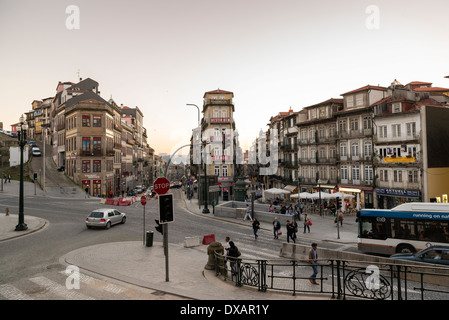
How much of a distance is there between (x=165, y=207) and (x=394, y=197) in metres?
34.3

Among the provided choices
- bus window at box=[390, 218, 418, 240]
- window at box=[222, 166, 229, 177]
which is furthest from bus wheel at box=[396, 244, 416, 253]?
window at box=[222, 166, 229, 177]

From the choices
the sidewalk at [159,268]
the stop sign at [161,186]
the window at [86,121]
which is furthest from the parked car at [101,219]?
the window at [86,121]

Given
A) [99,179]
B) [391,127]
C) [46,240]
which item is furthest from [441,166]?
[99,179]

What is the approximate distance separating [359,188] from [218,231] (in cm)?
2493

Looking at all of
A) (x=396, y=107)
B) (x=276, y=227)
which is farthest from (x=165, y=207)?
(x=396, y=107)

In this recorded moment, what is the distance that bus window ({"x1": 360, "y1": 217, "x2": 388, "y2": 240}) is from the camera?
715 inches

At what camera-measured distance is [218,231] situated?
24.0 metres

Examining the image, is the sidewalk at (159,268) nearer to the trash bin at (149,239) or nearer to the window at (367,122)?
the trash bin at (149,239)

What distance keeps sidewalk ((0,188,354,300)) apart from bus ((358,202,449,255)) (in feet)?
32.0

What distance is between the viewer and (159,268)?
1323cm

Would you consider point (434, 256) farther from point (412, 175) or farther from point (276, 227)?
point (412, 175)

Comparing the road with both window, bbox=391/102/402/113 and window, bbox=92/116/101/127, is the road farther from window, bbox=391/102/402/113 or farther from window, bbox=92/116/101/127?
window, bbox=391/102/402/113
